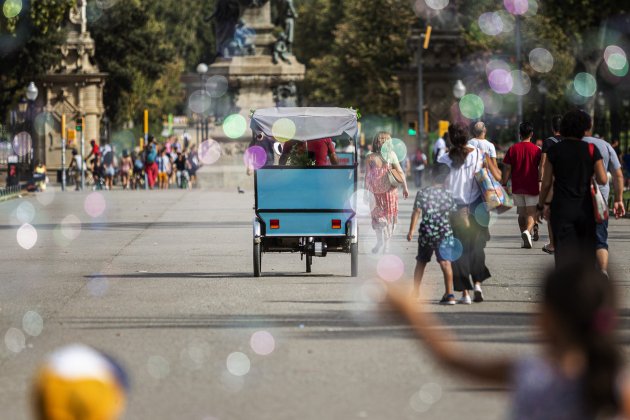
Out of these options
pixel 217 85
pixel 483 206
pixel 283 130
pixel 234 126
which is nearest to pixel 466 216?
pixel 483 206

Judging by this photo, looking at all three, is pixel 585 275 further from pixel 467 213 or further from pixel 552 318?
pixel 467 213

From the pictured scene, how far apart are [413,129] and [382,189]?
47370 mm

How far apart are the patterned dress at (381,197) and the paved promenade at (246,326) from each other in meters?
0.73

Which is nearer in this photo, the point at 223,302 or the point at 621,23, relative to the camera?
the point at 223,302

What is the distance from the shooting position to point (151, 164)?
5353 cm

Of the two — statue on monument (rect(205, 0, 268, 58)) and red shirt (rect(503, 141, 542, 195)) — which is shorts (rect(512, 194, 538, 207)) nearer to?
red shirt (rect(503, 141, 542, 195))

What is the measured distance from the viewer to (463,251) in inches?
527

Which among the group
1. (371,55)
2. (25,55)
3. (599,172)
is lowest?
(599,172)

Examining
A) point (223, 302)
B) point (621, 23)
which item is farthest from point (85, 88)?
point (223, 302)

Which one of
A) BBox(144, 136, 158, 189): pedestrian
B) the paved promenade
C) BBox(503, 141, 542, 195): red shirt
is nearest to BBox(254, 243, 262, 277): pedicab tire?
the paved promenade

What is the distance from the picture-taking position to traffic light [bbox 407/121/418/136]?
2593 inches

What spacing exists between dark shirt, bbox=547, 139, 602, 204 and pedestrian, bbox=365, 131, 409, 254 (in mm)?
7558

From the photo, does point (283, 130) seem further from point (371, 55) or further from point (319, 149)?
point (371, 55)

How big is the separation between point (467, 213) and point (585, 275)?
959 centimetres
